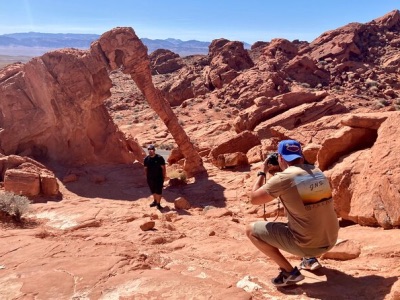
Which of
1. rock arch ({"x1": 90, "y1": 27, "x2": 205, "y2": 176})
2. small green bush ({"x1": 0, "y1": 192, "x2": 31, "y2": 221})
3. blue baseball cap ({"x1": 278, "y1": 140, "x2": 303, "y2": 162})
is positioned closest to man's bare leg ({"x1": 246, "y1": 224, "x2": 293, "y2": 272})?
blue baseball cap ({"x1": 278, "y1": 140, "x2": 303, "y2": 162})

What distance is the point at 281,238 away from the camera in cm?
405

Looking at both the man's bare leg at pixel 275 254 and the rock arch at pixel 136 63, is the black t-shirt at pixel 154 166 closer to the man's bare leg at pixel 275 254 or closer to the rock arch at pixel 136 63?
the rock arch at pixel 136 63

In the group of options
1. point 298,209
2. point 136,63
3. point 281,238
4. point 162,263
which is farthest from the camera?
point 136,63

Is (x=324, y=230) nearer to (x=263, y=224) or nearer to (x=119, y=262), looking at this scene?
(x=263, y=224)

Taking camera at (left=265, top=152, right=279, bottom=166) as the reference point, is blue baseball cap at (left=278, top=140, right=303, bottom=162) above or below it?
above

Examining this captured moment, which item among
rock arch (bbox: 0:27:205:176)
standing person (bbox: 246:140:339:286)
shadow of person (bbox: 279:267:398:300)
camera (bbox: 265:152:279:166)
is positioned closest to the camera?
shadow of person (bbox: 279:267:398:300)

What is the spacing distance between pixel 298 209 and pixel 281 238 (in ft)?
1.31

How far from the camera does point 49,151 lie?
42.6ft

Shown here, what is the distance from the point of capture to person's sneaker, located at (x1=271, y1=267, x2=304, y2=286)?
3877 millimetres

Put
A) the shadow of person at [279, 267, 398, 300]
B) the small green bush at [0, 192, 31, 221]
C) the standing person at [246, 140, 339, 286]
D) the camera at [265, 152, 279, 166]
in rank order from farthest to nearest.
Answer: the small green bush at [0, 192, 31, 221] < the camera at [265, 152, 279, 166] < the standing person at [246, 140, 339, 286] < the shadow of person at [279, 267, 398, 300]

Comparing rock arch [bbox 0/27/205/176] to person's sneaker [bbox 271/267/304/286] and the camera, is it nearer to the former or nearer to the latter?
the camera

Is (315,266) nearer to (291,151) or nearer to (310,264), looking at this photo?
(310,264)

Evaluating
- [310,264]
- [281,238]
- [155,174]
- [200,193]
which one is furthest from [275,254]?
[200,193]

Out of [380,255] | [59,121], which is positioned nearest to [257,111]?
[59,121]
